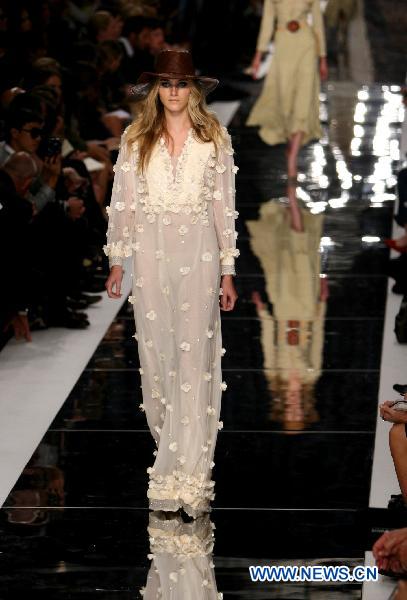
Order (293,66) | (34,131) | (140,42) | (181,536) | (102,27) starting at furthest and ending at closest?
(140,42) < (102,27) < (293,66) < (34,131) < (181,536)

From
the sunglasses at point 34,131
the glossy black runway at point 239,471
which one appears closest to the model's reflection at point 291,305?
the glossy black runway at point 239,471

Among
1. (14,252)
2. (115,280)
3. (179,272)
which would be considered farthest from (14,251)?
(179,272)

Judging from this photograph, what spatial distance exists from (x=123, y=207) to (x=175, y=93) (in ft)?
1.37

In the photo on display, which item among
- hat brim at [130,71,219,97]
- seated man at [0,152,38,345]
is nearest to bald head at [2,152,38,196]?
seated man at [0,152,38,345]

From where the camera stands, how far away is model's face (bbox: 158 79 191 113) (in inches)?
224

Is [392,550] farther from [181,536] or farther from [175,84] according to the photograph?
[175,84]

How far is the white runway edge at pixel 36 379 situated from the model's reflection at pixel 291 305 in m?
0.83

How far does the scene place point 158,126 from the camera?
574 centimetres

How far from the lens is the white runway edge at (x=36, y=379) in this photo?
652 centimetres

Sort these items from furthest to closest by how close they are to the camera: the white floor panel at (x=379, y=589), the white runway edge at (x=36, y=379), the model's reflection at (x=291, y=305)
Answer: the model's reflection at (x=291, y=305) → the white runway edge at (x=36, y=379) → the white floor panel at (x=379, y=589)

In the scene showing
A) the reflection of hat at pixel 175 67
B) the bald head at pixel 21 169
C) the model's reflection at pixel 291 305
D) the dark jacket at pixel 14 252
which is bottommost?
the model's reflection at pixel 291 305

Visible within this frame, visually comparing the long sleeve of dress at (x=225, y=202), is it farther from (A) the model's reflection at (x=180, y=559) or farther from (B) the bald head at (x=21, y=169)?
(B) the bald head at (x=21, y=169)

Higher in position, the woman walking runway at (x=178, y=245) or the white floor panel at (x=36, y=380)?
the woman walking runway at (x=178, y=245)

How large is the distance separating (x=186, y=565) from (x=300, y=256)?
4.86 m
